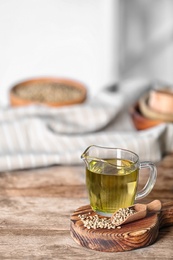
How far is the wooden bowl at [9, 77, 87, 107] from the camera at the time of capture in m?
2.06

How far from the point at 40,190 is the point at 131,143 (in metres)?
0.34

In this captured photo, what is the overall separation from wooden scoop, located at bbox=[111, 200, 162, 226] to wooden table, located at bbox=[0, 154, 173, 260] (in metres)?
0.05

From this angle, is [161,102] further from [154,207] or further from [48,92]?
[154,207]

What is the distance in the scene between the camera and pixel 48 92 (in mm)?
2168

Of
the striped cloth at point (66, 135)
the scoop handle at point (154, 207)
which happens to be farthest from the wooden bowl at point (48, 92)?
the scoop handle at point (154, 207)

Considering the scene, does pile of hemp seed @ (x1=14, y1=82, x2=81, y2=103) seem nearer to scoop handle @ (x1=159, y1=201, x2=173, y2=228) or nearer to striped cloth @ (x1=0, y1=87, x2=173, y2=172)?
striped cloth @ (x1=0, y1=87, x2=173, y2=172)

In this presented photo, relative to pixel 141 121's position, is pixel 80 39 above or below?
below

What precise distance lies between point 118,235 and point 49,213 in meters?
0.23

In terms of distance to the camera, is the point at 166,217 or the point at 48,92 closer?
the point at 166,217

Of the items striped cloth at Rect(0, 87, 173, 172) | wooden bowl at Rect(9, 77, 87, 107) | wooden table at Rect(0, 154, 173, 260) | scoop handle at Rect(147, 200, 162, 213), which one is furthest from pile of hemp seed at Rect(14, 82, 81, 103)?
scoop handle at Rect(147, 200, 162, 213)

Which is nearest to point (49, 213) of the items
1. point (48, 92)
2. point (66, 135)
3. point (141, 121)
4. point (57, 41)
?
point (66, 135)

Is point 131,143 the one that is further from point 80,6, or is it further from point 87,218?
point 80,6

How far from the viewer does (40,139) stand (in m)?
1.75

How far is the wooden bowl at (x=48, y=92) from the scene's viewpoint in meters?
2.06
